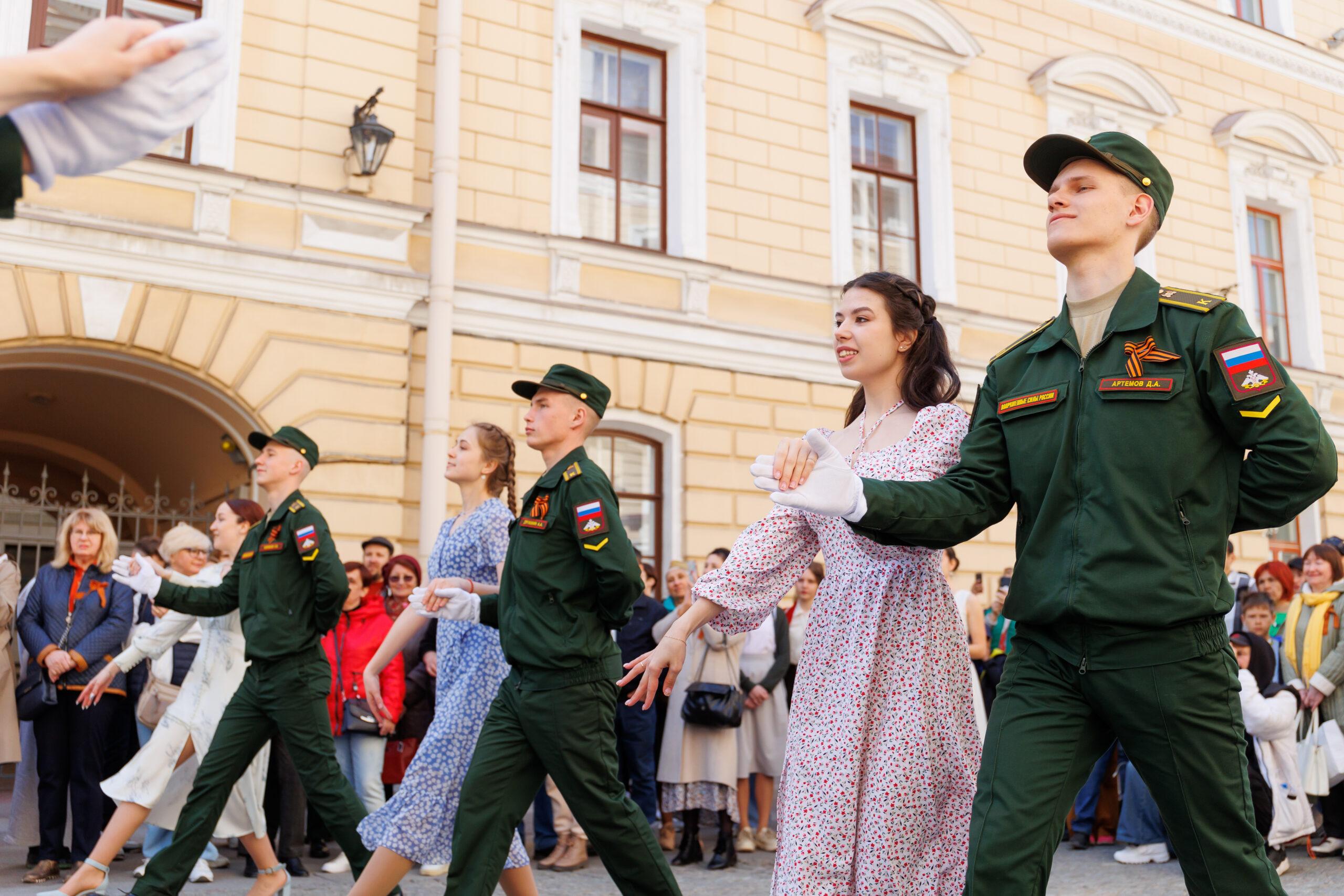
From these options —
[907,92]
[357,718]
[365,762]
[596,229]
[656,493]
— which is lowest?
[365,762]

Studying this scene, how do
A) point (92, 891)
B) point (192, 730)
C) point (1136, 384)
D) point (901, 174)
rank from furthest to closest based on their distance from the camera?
point (901, 174) → point (192, 730) → point (92, 891) → point (1136, 384)

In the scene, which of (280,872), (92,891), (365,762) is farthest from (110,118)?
(365,762)

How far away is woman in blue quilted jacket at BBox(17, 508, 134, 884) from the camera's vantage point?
275 inches

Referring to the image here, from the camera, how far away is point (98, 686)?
650cm

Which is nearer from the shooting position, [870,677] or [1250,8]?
[870,677]

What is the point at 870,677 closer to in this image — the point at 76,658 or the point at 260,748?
the point at 260,748

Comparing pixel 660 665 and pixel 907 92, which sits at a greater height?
pixel 907 92

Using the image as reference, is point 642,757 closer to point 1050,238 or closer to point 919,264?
point 1050,238

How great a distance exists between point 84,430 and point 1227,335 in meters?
12.4

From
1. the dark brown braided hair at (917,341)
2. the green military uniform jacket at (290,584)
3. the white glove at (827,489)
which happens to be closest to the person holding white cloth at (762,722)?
the green military uniform jacket at (290,584)

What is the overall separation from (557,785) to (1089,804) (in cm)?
521

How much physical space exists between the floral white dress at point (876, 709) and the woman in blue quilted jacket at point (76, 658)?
5085 mm

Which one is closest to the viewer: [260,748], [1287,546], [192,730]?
[260,748]

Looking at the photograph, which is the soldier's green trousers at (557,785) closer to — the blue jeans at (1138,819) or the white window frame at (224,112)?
the blue jeans at (1138,819)
